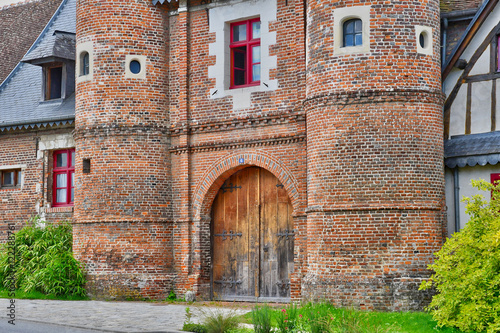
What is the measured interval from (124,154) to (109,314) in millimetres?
4661

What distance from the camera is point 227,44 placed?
1758 cm

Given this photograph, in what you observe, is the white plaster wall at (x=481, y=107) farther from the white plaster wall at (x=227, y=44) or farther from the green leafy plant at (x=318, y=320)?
the green leafy plant at (x=318, y=320)

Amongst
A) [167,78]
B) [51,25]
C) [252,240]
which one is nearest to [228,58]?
[167,78]

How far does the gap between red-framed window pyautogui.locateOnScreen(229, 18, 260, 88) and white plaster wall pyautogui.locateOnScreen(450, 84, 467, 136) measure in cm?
440

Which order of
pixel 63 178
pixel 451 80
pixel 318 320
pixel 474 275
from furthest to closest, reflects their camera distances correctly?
pixel 63 178 → pixel 451 80 → pixel 474 275 → pixel 318 320

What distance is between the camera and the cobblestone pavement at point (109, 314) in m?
12.5

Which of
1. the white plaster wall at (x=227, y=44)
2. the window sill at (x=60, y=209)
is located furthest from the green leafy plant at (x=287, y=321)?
the window sill at (x=60, y=209)

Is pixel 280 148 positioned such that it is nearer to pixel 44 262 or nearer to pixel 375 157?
pixel 375 157

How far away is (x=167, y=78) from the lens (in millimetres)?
18344

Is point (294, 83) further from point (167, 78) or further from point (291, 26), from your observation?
point (167, 78)

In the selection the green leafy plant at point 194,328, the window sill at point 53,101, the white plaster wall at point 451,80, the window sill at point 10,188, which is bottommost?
the green leafy plant at point 194,328

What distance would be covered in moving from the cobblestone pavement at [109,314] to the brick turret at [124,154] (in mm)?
1140

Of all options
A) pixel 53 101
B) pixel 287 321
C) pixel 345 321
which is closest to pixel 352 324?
pixel 345 321

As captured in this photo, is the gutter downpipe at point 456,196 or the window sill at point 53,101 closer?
the gutter downpipe at point 456,196
